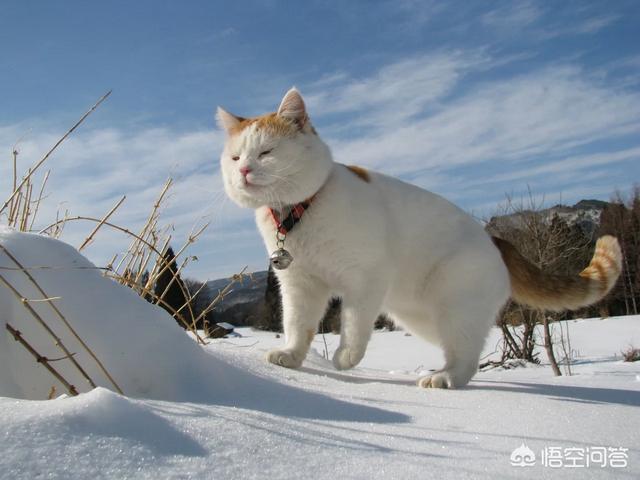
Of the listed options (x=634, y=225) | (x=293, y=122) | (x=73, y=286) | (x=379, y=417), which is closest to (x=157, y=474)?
(x=379, y=417)

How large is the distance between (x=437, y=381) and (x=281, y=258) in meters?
0.86

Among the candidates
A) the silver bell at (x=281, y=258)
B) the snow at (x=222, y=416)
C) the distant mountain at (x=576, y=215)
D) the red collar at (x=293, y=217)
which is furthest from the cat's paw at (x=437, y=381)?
the distant mountain at (x=576, y=215)

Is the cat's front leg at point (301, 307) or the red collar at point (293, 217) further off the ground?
the red collar at point (293, 217)

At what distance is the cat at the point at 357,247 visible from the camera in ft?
8.07

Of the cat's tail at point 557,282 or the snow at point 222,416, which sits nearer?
the snow at point 222,416

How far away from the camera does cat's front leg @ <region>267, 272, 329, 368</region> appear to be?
2631mm

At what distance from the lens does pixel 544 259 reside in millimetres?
6488

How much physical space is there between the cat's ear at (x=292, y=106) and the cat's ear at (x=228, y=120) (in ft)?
0.94

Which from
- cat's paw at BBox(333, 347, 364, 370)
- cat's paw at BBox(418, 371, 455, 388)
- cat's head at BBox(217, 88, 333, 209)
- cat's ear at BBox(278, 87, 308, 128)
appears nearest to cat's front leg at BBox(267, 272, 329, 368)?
cat's paw at BBox(333, 347, 364, 370)

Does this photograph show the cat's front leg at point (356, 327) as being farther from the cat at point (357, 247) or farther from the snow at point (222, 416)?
the snow at point (222, 416)

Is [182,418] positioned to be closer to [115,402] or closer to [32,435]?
[115,402]

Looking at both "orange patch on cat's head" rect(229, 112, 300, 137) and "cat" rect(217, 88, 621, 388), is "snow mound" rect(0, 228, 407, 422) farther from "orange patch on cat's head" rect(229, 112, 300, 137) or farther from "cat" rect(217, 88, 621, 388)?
"orange patch on cat's head" rect(229, 112, 300, 137)

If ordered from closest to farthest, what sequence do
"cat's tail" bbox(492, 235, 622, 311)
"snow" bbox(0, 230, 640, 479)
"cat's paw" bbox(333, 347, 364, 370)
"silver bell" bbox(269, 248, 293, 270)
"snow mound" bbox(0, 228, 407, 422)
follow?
1. "snow" bbox(0, 230, 640, 479)
2. "snow mound" bbox(0, 228, 407, 422)
3. "cat's paw" bbox(333, 347, 364, 370)
4. "silver bell" bbox(269, 248, 293, 270)
5. "cat's tail" bbox(492, 235, 622, 311)

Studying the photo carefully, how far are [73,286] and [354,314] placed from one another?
46.4 inches
